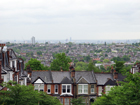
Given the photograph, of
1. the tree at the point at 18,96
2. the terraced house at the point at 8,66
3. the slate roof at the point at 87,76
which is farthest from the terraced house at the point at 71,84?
the tree at the point at 18,96

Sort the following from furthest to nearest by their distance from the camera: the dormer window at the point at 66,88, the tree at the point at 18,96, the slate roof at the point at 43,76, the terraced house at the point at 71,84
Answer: the slate roof at the point at 43,76
the dormer window at the point at 66,88
the terraced house at the point at 71,84
the tree at the point at 18,96

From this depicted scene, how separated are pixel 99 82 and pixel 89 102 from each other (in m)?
4.12

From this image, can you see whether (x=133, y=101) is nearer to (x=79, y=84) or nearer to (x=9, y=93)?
(x=9, y=93)

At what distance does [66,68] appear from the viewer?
94812 mm

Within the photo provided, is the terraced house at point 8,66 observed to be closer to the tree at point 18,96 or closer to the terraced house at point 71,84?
the tree at point 18,96

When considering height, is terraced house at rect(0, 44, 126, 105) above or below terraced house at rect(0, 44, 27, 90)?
below

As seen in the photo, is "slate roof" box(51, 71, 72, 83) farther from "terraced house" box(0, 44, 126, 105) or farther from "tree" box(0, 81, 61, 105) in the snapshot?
"tree" box(0, 81, 61, 105)

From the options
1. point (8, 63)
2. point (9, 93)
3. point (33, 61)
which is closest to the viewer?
point (9, 93)

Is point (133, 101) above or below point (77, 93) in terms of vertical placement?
above

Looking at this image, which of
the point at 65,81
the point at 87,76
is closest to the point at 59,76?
the point at 65,81

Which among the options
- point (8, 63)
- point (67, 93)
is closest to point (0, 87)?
point (8, 63)

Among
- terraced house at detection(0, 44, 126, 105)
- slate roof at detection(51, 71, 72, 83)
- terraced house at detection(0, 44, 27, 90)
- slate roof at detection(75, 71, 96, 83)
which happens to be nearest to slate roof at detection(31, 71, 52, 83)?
terraced house at detection(0, 44, 126, 105)

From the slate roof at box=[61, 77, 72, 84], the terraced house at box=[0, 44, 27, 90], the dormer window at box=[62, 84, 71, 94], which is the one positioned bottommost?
the dormer window at box=[62, 84, 71, 94]

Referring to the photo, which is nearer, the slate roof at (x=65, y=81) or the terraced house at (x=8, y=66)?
the terraced house at (x=8, y=66)
